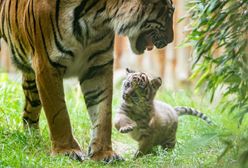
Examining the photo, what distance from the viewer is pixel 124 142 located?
24.5 ft

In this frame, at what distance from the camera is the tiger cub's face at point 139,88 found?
6.19 m

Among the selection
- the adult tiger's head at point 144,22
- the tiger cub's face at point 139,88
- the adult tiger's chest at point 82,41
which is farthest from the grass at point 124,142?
the adult tiger's head at point 144,22

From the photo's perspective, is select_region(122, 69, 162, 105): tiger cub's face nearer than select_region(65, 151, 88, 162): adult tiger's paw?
No

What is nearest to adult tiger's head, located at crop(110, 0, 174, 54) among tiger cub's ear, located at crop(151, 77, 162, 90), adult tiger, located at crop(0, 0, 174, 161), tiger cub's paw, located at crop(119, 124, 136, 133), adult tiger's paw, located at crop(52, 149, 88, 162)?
adult tiger, located at crop(0, 0, 174, 161)

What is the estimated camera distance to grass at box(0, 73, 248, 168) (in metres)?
4.25

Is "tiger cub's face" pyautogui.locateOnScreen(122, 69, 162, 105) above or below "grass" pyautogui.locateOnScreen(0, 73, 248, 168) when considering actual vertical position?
above

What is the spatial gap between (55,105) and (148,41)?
3.10 feet

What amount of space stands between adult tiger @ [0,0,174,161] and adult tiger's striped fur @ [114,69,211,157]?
0.66 feet

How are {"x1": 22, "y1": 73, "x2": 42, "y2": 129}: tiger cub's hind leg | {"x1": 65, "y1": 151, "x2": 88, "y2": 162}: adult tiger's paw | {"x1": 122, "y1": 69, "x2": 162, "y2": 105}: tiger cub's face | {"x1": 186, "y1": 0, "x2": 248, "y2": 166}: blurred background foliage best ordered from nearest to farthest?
{"x1": 186, "y1": 0, "x2": 248, "y2": 166}: blurred background foliage, {"x1": 65, "y1": 151, "x2": 88, "y2": 162}: adult tiger's paw, {"x1": 122, "y1": 69, "x2": 162, "y2": 105}: tiger cub's face, {"x1": 22, "y1": 73, "x2": 42, "y2": 129}: tiger cub's hind leg

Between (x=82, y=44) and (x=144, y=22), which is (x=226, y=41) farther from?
(x=82, y=44)

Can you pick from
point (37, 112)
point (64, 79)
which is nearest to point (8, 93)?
point (37, 112)

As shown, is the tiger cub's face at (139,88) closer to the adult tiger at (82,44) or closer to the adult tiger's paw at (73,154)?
the adult tiger at (82,44)

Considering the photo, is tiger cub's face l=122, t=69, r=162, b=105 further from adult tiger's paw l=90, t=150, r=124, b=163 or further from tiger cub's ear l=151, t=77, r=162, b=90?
adult tiger's paw l=90, t=150, r=124, b=163

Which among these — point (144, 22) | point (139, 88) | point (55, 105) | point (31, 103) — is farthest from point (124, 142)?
point (144, 22)
